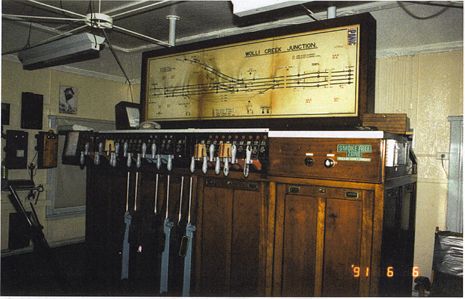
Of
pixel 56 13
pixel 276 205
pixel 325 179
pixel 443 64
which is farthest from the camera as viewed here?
pixel 56 13

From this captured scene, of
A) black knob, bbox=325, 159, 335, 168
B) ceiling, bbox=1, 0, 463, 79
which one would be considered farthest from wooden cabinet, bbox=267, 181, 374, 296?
ceiling, bbox=1, 0, 463, 79

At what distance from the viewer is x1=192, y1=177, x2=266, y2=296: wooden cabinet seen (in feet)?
8.63

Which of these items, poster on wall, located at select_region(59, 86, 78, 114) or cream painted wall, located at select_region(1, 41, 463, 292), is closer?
cream painted wall, located at select_region(1, 41, 463, 292)

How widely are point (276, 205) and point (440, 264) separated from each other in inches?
66.8

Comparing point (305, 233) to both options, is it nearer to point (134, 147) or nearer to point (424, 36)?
point (134, 147)

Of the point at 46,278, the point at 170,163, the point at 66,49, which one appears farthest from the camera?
the point at 46,278

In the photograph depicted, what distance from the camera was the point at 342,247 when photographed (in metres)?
2.27

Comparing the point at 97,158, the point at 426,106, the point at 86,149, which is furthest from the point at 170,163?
the point at 426,106

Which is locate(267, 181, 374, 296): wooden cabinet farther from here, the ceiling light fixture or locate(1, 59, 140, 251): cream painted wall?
locate(1, 59, 140, 251): cream painted wall

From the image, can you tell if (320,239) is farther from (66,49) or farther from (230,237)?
(66,49)

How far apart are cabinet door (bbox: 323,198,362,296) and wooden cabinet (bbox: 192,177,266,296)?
0.49 meters

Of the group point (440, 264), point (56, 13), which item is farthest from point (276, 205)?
point (56, 13)

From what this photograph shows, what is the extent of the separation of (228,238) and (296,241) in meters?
0.58

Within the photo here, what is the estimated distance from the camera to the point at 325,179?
2.35m
